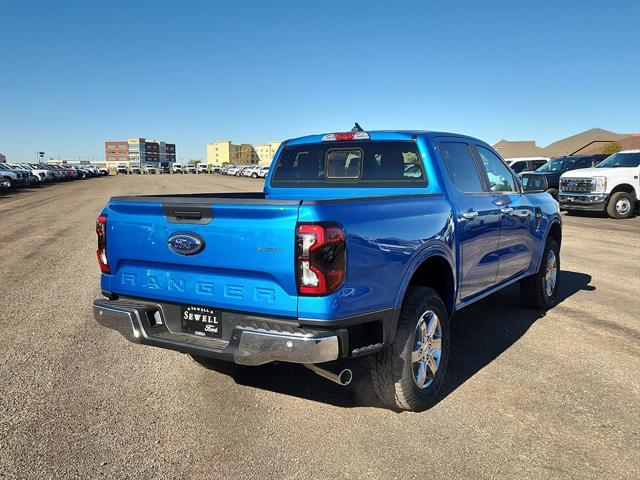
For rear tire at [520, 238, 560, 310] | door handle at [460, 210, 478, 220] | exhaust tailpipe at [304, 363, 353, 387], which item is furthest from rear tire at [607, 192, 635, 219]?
exhaust tailpipe at [304, 363, 353, 387]

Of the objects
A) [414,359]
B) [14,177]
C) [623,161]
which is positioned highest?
[623,161]

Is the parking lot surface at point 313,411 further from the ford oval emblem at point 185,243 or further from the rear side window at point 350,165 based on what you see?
the rear side window at point 350,165

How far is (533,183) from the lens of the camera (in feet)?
19.5

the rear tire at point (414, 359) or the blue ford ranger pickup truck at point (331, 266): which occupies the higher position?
the blue ford ranger pickup truck at point (331, 266)

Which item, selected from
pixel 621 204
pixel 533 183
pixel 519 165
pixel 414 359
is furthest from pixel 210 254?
pixel 519 165

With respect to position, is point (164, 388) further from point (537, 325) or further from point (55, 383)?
point (537, 325)

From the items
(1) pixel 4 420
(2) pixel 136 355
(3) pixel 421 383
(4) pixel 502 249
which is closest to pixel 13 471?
(1) pixel 4 420

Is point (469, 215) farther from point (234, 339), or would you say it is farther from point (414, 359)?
point (234, 339)

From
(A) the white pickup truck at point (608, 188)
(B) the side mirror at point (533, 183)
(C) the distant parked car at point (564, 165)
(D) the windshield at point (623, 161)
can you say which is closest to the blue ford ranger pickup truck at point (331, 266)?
(B) the side mirror at point (533, 183)

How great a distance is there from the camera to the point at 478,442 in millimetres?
3357

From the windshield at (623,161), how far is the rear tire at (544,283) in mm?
13209

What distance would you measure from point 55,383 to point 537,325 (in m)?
4.64

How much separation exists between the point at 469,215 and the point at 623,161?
16.3 metres

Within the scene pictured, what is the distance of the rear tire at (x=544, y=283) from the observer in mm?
6211
